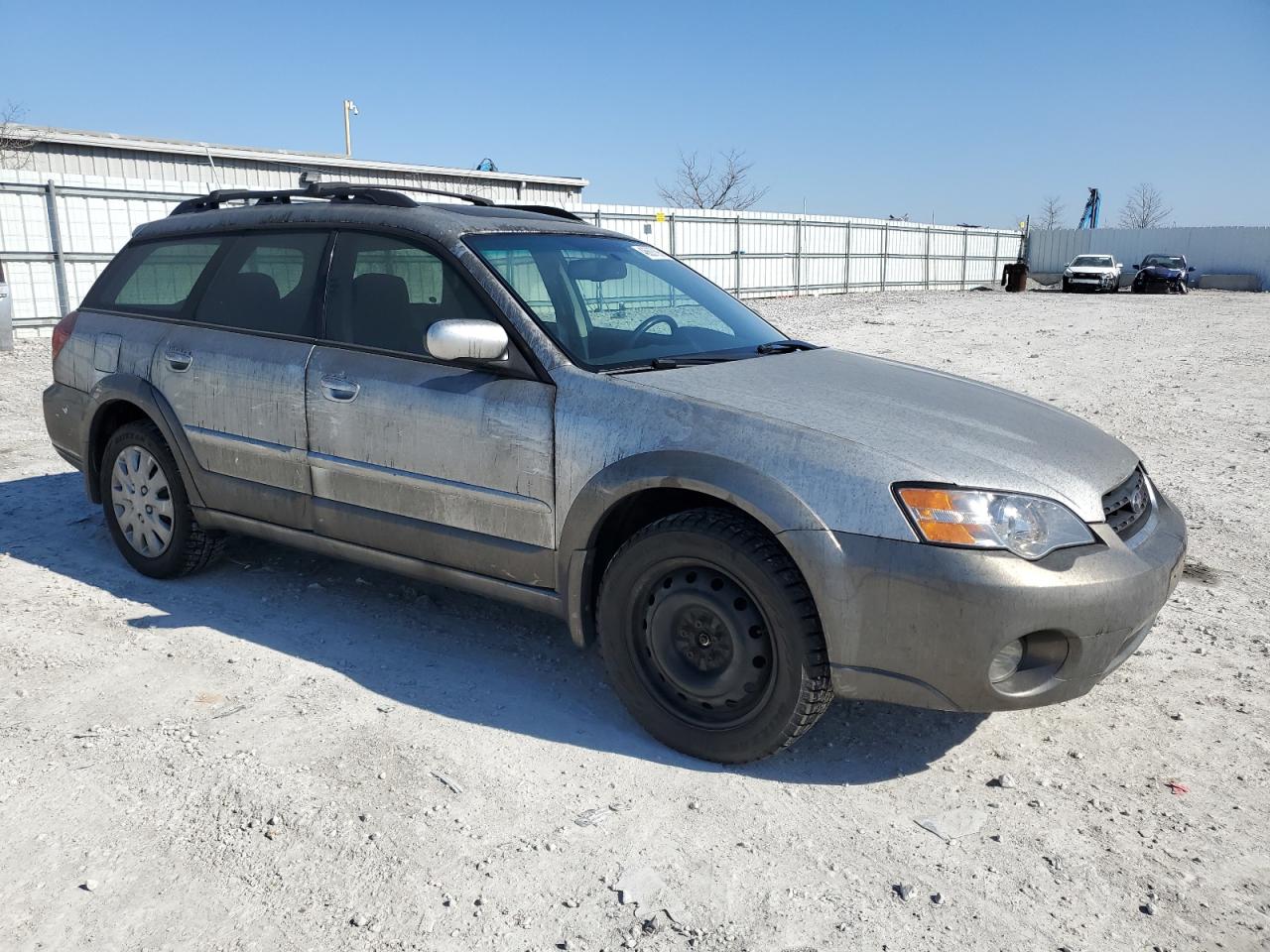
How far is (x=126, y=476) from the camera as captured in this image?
15.9 feet

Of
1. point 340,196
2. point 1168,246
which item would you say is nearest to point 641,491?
point 340,196

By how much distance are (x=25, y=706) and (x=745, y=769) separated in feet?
8.19

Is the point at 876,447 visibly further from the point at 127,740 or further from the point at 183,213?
the point at 183,213

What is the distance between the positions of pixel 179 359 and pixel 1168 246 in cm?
5096

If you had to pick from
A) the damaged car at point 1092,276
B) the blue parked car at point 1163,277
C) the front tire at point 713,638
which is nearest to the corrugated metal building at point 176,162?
the front tire at point 713,638

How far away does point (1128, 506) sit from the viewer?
321 centimetres

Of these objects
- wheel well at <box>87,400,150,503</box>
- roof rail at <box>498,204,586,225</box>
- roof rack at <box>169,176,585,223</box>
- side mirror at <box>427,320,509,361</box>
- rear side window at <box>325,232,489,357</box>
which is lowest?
wheel well at <box>87,400,150,503</box>

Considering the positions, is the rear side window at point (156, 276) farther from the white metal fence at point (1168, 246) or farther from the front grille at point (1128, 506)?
the white metal fence at point (1168, 246)

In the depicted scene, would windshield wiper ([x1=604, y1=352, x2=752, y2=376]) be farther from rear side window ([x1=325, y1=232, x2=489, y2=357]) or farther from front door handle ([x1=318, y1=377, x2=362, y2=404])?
front door handle ([x1=318, y1=377, x2=362, y2=404])

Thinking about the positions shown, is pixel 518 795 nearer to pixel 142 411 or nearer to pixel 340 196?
pixel 340 196

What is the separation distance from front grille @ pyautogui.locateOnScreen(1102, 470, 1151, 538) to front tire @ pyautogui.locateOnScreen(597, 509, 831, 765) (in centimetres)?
98

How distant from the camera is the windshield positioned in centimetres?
368

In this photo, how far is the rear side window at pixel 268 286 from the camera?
4.20 metres

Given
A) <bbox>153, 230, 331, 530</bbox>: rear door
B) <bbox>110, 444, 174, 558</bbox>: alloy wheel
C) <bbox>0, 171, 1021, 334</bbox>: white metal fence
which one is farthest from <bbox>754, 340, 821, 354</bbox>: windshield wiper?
<bbox>0, 171, 1021, 334</bbox>: white metal fence
